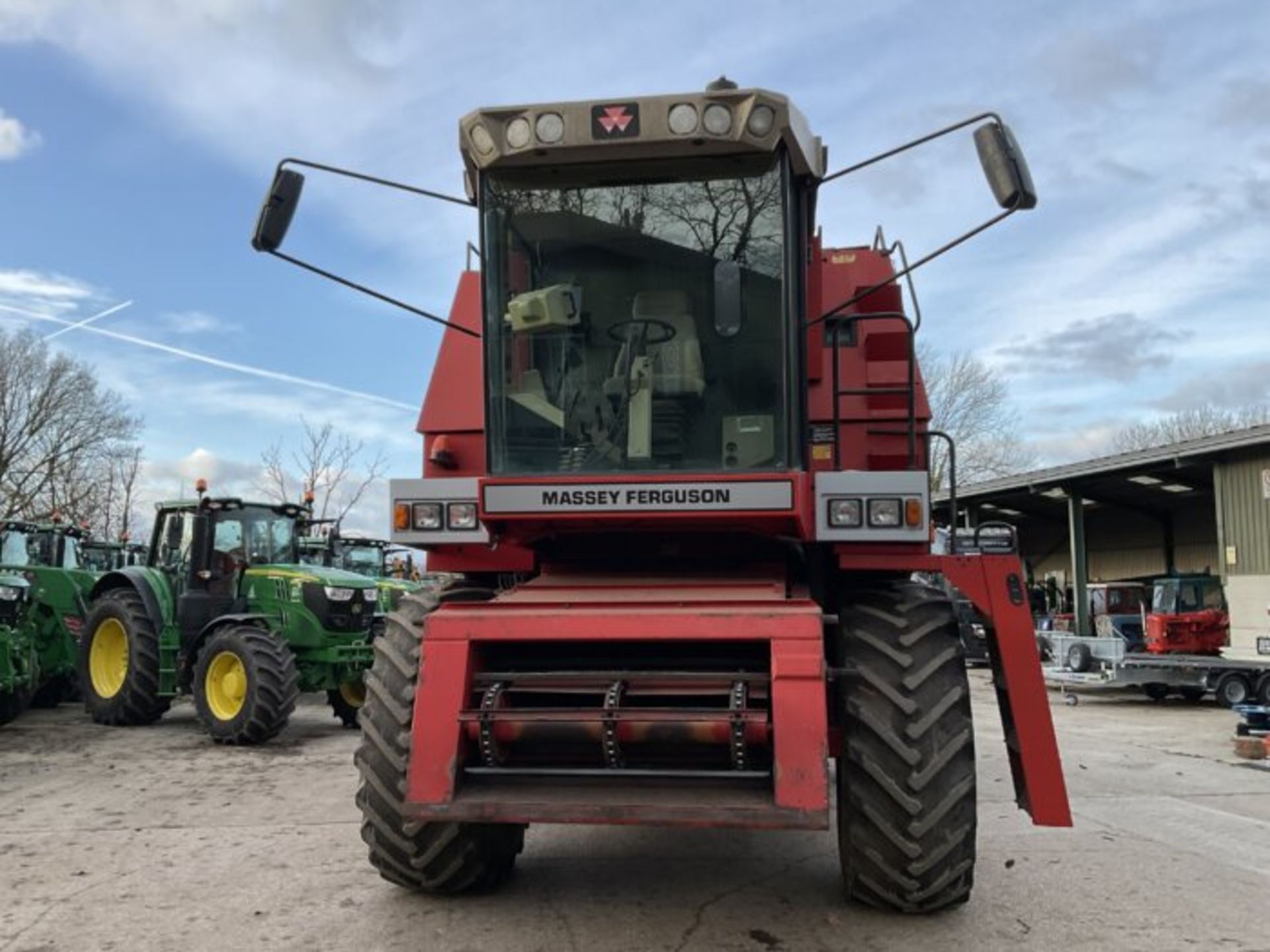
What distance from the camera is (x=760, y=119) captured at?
16.0 ft

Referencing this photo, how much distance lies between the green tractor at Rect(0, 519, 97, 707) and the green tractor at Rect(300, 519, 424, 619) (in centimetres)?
277

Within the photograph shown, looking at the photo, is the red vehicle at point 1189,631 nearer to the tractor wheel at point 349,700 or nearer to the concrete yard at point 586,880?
the concrete yard at point 586,880

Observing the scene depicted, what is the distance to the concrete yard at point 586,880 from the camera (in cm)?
471

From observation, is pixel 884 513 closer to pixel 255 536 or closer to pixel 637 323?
pixel 637 323

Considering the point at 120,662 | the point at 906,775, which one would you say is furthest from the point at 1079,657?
the point at 906,775

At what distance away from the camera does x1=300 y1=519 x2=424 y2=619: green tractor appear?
1455cm

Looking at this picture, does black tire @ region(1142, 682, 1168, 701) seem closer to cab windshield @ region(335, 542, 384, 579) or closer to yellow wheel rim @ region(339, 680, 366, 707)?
yellow wheel rim @ region(339, 680, 366, 707)

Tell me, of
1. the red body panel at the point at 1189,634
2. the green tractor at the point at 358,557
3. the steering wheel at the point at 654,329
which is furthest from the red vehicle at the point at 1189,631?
the steering wheel at the point at 654,329

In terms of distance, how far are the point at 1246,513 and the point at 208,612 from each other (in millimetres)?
16691

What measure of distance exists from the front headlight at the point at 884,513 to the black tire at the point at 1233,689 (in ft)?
46.8

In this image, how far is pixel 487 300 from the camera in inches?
205

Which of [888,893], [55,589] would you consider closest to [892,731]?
[888,893]

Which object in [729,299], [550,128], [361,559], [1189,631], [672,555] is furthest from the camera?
[361,559]

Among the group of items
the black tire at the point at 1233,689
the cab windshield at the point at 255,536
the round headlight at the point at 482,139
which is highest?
the round headlight at the point at 482,139
